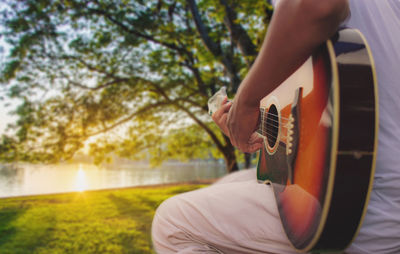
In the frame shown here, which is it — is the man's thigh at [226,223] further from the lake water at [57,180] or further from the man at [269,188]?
the lake water at [57,180]

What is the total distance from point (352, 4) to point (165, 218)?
1067mm

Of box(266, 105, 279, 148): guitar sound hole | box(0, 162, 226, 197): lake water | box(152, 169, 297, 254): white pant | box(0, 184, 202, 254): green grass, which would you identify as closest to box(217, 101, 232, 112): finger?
box(266, 105, 279, 148): guitar sound hole

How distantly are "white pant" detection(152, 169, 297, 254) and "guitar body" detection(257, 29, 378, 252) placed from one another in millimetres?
101

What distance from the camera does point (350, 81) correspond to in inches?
29.2

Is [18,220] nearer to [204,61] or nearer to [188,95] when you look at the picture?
[204,61]

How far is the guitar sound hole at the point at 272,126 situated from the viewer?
132 cm

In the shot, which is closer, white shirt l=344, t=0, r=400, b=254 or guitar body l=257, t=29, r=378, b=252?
guitar body l=257, t=29, r=378, b=252

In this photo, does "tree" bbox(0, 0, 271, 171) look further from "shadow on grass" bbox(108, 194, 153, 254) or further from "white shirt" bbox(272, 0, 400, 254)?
"white shirt" bbox(272, 0, 400, 254)

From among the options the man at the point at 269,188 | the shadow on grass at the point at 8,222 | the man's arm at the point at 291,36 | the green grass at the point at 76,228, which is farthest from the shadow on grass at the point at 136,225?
the man's arm at the point at 291,36

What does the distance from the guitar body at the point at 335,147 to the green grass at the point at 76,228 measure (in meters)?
3.94

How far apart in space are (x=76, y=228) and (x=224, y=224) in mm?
5724

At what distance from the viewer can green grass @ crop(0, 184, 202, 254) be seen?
4.40 metres

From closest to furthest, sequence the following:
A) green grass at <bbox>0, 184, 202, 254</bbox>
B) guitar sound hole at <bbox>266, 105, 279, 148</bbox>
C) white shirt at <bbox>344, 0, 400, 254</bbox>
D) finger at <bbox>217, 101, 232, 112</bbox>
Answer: white shirt at <bbox>344, 0, 400, 254</bbox> < guitar sound hole at <bbox>266, 105, 279, 148</bbox> < finger at <bbox>217, 101, 232, 112</bbox> < green grass at <bbox>0, 184, 202, 254</bbox>

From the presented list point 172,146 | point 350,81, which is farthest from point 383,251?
point 172,146
